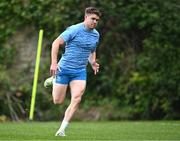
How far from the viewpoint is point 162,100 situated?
22.1 m

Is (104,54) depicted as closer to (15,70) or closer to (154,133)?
(15,70)

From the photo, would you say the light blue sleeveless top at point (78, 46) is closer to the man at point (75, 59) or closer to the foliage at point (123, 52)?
the man at point (75, 59)

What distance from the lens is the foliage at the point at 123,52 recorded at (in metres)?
21.9

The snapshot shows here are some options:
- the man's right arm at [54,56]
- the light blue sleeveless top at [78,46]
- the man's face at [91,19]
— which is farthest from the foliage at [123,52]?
the man's right arm at [54,56]

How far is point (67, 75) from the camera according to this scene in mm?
13148

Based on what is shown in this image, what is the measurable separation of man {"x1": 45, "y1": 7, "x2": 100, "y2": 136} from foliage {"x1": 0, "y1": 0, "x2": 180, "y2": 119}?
8756 millimetres

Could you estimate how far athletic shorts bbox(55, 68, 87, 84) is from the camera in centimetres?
1311

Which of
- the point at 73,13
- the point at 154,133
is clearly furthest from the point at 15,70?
the point at 154,133

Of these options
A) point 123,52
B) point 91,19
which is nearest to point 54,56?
point 91,19

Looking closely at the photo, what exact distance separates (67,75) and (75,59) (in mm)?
317

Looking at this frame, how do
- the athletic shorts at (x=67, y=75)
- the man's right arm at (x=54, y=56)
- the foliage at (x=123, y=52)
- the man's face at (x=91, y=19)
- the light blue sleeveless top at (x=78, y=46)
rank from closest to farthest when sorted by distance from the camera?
the man's right arm at (x=54, y=56) < the man's face at (x=91, y=19) < the light blue sleeveless top at (x=78, y=46) < the athletic shorts at (x=67, y=75) < the foliage at (x=123, y=52)

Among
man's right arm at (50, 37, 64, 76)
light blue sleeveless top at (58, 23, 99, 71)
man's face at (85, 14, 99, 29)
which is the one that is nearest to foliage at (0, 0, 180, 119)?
light blue sleeveless top at (58, 23, 99, 71)

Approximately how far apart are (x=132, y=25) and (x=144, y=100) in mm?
2285

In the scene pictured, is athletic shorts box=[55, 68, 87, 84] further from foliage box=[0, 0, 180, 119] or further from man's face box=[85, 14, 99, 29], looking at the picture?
foliage box=[0, 0, 180, 119]
